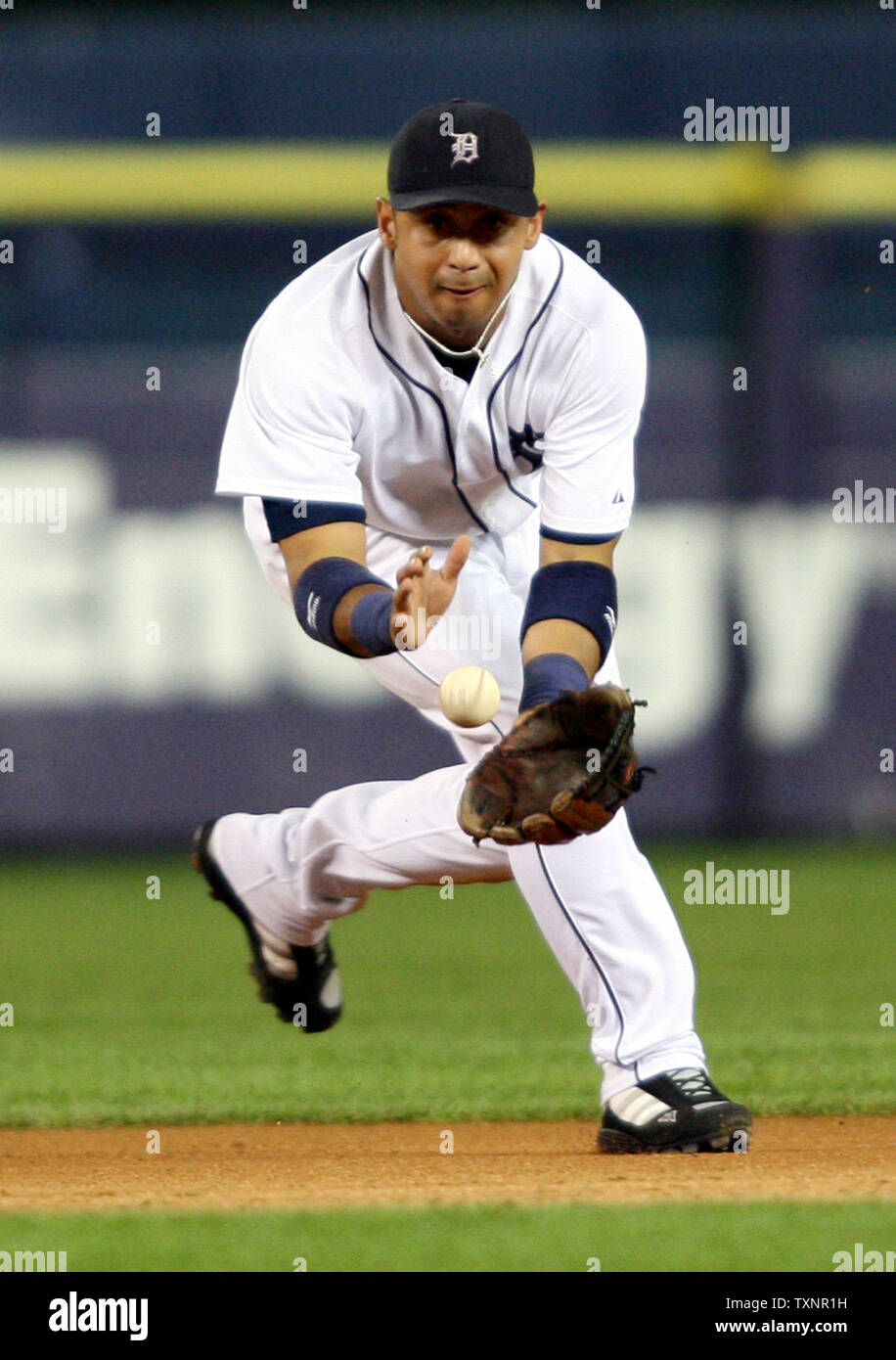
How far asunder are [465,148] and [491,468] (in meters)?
0.62

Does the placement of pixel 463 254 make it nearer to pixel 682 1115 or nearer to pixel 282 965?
pixel 682 1115

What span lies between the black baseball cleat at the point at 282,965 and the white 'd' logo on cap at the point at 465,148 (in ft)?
5.21

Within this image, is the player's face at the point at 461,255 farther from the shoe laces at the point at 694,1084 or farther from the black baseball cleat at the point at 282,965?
the black baseball cleat at the point at 282,965

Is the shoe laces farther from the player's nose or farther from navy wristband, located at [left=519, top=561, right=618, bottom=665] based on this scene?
the player's nose

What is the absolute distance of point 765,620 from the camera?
341 inches

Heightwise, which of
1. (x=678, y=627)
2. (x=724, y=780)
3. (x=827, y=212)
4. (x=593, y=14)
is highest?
(x=593, y=14)

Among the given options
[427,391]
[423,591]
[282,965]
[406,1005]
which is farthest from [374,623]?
[406,1005]

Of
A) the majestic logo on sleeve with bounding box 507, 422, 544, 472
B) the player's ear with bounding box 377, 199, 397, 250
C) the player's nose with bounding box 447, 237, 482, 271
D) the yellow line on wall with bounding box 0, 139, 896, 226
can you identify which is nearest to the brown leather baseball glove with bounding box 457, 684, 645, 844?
the majestic logo on sleeve with bounding box 507, 422, 544, 472

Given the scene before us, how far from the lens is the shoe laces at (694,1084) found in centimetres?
377

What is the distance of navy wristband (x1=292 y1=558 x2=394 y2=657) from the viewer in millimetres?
3551

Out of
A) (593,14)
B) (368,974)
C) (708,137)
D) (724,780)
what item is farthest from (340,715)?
(593,14)

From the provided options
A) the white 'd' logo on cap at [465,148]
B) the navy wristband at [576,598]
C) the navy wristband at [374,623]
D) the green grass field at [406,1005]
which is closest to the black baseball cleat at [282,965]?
the green grass field at [406,1005]

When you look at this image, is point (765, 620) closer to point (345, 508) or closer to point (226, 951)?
point (226, 951)
